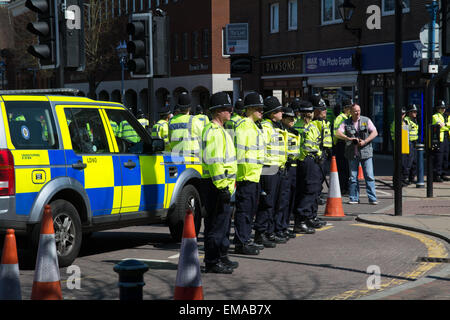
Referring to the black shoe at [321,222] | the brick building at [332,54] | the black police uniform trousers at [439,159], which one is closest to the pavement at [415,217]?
the black police uniform trousers at [439,159]

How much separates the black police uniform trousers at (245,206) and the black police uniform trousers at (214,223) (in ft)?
2.64

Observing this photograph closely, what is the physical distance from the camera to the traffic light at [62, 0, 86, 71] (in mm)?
11672

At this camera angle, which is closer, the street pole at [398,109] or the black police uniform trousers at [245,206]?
the black police uniform trousers at [245,206]

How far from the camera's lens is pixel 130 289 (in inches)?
205

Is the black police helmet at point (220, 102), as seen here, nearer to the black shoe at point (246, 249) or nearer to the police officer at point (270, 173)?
the police officer at point (270, 173)

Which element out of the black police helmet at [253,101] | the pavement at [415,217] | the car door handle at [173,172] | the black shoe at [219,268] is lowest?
the pavement at [415,217]

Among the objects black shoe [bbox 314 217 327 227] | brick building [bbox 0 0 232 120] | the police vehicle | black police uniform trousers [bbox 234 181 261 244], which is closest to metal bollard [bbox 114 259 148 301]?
the police vehicle

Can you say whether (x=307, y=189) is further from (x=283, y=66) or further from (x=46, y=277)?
(x=283, y=66)

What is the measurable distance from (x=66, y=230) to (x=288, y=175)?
356cm

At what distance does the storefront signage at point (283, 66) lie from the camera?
1411 inches

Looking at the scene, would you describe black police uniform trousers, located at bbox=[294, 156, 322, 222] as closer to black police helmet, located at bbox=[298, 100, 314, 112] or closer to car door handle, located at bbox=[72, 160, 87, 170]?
black police helmet, located at bbox=[298, 100, 314, 112]

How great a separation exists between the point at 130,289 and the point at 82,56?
23.8ft

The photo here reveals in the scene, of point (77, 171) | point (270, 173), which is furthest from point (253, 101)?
point (77, 171)
